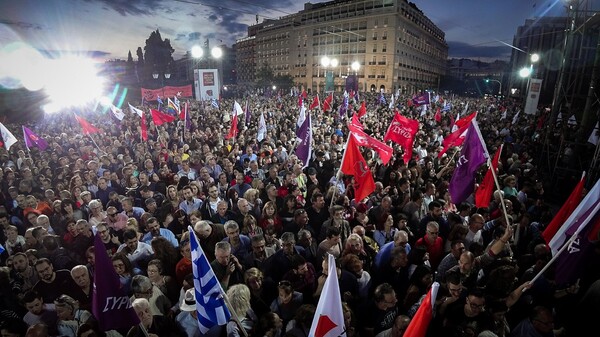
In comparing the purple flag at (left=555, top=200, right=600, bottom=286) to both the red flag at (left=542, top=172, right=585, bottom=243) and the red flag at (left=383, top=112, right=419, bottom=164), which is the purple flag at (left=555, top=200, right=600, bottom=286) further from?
the red flag at (left=383, top=112, right=419, bottom=164)

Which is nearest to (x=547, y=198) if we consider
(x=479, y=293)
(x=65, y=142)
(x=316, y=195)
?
(x=316, y=195)

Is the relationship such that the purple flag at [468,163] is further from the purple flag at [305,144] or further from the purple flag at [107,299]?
the purple flag at [107,299]

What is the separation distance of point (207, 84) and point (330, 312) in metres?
36.5

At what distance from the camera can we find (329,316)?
292cm

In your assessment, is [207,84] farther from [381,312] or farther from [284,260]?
[381,312]

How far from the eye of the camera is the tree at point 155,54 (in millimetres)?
72938

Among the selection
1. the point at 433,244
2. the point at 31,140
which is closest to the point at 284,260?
the point at 433,244

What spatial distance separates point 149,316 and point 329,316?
1946mm

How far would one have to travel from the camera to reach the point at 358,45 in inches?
3078

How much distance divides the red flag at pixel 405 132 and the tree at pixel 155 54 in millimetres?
74058

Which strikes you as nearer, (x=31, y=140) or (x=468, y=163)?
(x=468, y=163)

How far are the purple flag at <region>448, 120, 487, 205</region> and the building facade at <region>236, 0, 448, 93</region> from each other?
6353cm

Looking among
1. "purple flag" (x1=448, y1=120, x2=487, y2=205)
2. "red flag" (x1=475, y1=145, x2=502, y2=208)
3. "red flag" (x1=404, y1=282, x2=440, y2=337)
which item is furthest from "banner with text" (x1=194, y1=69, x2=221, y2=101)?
"red flag" (x1=404, y1=282, x2=440, y2=337)

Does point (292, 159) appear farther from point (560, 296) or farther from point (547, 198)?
point (547, 198)
